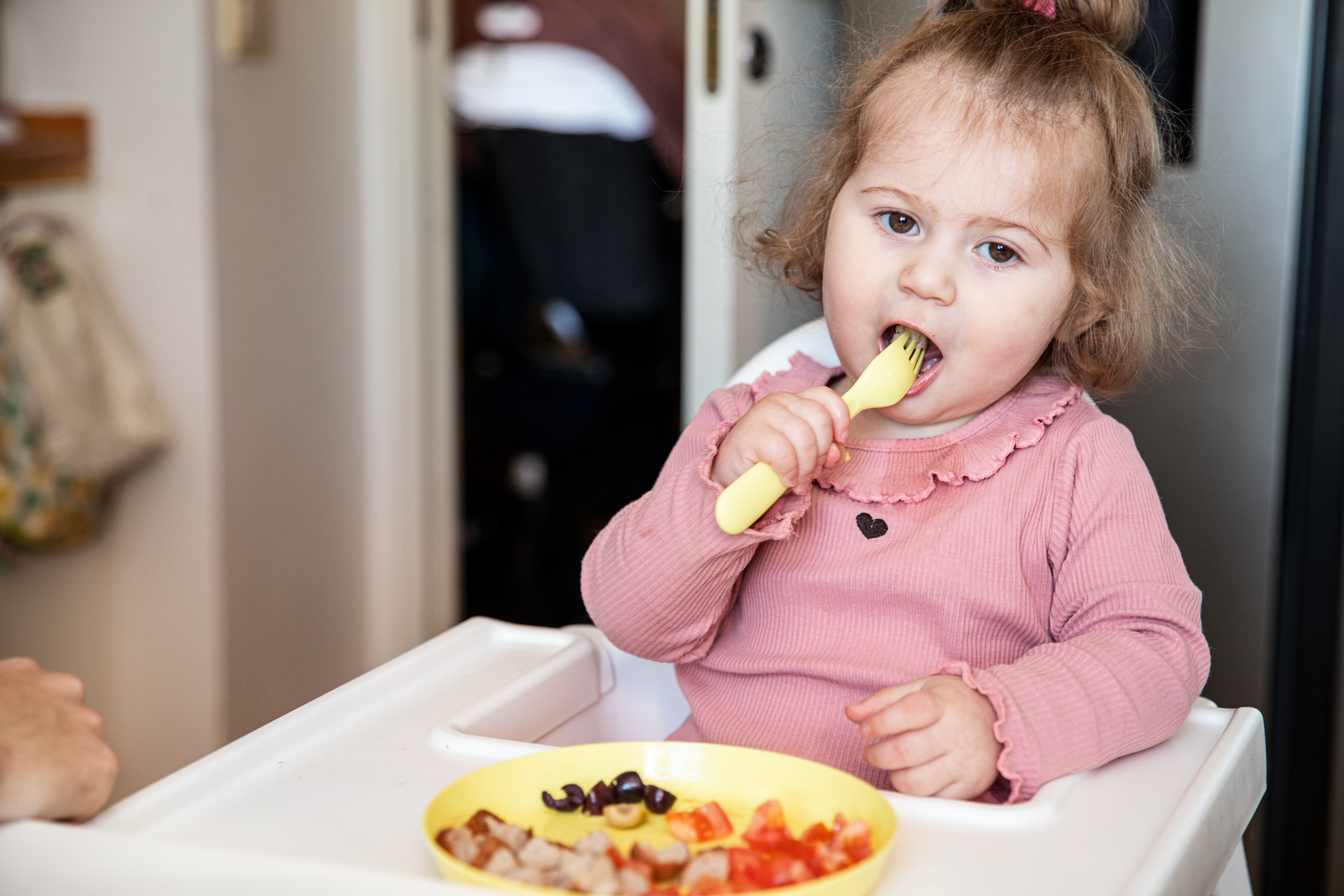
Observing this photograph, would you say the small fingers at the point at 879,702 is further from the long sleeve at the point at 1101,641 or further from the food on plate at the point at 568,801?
the food on plate at the point at 568,801

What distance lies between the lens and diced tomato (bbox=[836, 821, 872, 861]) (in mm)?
555

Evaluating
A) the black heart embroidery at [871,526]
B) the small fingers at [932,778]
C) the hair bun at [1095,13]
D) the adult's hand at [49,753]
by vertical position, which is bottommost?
the small fingers at [932,778]

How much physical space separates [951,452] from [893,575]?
11 cm

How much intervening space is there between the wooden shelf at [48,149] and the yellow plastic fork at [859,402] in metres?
1.25

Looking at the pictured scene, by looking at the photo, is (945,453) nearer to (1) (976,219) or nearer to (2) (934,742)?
(1) (976,219)

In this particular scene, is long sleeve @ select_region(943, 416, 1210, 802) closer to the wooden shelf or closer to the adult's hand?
the adult's hand

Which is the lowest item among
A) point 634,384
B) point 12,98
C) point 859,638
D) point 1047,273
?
point 634,384

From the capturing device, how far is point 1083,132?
0.88 meters

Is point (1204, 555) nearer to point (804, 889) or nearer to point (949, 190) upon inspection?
point (949, 190)

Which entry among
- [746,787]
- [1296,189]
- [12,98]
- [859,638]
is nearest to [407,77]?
[12,98]

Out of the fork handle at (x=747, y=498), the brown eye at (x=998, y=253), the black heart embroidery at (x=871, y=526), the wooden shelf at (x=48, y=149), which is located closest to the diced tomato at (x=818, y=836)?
the fork handle at (x=747, y=498)

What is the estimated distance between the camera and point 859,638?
871 mm

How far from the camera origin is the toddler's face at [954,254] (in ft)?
2.81

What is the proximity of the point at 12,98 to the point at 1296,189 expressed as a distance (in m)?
1.66
